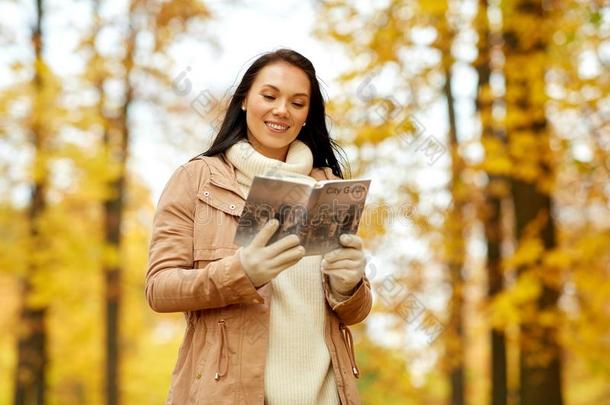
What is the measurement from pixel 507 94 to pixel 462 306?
3.98 meters

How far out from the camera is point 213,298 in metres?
2.43

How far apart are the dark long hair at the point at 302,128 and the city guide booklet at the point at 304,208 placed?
18.5 inches

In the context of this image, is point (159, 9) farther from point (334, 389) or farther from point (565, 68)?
point (334, 389)

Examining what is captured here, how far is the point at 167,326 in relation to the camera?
71.7 ft

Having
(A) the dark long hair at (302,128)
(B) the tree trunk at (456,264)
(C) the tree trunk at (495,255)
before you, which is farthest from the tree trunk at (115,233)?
(A) the dark long hair at (302,128)

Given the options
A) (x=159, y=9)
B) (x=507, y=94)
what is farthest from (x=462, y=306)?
(x=159, y=9)

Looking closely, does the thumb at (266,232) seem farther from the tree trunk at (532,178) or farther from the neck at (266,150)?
the tree trunk at (532,178)

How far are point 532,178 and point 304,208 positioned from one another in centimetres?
535

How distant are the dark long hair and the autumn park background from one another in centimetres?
175

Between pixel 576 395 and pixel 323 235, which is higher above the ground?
pixel 323 235

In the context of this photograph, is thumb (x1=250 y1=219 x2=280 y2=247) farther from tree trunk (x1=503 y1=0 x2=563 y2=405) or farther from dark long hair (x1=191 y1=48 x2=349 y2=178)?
tree trunk (x1=503 y1=0 x2=563 y2=405)

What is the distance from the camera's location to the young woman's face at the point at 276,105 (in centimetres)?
277

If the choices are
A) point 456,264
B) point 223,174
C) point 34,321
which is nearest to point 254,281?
point 223,174

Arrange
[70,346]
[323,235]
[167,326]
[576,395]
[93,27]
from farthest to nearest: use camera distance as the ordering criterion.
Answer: [167,326] < [576,395] < [70,346] < [93,27] < [323,235]
